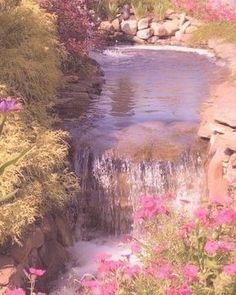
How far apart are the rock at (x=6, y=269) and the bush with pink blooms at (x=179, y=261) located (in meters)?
1.97

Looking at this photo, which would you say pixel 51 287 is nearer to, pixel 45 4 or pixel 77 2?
pixel 45 4

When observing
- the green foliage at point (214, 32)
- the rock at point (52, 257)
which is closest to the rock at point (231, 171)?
the rock at point (52, 257)

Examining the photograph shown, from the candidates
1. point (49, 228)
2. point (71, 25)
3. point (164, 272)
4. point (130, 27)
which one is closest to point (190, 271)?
point (164, 272)

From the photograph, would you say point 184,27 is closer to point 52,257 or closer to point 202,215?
point 52,257

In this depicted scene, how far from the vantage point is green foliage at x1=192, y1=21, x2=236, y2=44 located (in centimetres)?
2198

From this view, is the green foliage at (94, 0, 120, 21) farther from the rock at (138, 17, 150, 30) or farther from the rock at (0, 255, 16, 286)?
the rock at (0, 255, 16, 286)

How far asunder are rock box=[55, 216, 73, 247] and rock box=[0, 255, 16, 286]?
5.39ft

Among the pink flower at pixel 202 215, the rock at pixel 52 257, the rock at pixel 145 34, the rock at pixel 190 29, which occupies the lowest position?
the rock at pixel 52 257

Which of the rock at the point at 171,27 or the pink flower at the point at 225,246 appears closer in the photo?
the pink flower at the point at 225,246

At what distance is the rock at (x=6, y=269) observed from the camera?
695cm

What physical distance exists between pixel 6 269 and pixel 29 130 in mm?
2381

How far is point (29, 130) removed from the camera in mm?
8578

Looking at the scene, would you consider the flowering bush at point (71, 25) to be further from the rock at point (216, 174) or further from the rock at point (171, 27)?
the rock at point (171, 27)

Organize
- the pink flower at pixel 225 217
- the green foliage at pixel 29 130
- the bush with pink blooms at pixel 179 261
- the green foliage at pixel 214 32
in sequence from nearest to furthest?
the bush with pink blooms at pixel 179 261
the pink flower at pixel 225 217
the green foliage at pixel 29 130
the green foliage at pixel 214 32
